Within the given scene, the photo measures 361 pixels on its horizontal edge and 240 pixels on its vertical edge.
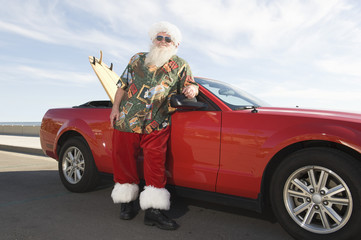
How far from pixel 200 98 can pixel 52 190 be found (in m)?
2.63

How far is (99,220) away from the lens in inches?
120

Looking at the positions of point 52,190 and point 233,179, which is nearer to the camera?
point 233,179

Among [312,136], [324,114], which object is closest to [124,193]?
[312,136]

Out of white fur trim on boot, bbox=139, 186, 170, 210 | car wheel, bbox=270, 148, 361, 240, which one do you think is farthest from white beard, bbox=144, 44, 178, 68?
car wheel, bbox=270, 148, 361, 240

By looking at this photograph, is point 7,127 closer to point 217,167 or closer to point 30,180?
point 30,180

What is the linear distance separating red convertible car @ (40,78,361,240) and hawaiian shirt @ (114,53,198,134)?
19 cm

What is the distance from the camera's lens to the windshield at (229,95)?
3052 millimetres

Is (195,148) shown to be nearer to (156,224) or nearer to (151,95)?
(151,95)

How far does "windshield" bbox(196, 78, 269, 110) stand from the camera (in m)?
3.05

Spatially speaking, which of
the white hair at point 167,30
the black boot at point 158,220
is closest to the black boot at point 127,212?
the black boot at point 158,220

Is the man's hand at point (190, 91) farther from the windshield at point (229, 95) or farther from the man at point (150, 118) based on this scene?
the windshield at point (229, 95)

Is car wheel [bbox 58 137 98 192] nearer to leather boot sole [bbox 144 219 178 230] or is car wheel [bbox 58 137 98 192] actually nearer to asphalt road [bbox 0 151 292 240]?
asphalt road [bbox 0 151 292 240]

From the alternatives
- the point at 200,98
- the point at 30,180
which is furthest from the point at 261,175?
the point at 30,180

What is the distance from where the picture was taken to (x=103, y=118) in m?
3.77
